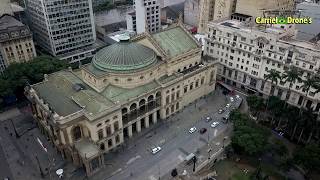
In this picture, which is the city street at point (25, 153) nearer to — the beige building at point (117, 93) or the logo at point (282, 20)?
the beige building at point (117, 93)

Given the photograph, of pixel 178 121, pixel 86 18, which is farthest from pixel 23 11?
pixel 178 121

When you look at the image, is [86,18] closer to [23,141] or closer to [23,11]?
[23,11]

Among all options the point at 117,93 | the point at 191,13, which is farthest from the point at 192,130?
the point at 191,13

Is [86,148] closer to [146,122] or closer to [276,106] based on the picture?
[146,122]

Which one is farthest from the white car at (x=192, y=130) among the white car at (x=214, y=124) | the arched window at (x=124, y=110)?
the arched window at (x=124, y=110)

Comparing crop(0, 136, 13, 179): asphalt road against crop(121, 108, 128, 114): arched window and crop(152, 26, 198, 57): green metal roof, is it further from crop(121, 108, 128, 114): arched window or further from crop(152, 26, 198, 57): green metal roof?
crop(152, 26, 198, 57): green metal roof

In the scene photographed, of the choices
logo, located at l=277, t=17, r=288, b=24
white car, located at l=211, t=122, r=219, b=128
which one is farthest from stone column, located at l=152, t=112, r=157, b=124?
logo, located at l=277, t=17, r=288, b=24
